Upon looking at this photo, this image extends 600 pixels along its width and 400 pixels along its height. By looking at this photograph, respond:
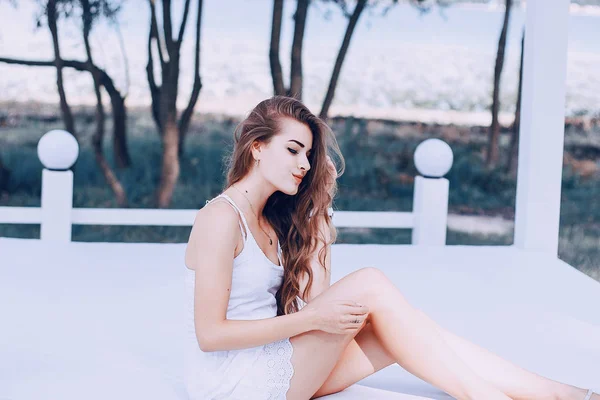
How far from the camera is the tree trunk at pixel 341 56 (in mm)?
7051

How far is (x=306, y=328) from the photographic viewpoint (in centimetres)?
198

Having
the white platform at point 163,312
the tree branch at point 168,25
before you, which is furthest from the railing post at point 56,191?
the tree branch at point 168,25

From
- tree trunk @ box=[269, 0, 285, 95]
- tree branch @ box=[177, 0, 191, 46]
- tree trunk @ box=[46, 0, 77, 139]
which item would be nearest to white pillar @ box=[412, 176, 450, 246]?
tree trunk @ box=[269, 0, 285, 95]

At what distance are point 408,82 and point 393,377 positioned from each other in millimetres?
5143

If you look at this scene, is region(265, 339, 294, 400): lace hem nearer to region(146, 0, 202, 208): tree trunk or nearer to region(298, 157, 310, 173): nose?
region(298, 157, 310, 173): nose

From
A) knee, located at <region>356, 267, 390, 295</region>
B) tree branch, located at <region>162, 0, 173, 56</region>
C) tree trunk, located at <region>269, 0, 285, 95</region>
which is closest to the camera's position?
knee, located at <region>356, 267, 390, 295</region>

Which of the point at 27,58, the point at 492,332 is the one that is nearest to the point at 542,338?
the point at 492,332

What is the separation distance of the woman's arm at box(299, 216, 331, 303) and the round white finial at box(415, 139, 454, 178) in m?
2.33

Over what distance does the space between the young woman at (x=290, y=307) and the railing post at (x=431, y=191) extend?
7.76 ft

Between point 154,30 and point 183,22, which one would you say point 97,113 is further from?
point 183,22

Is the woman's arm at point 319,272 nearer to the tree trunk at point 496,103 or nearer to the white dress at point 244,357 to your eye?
the white dress at point 244,357

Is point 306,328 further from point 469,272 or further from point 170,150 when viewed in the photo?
point 170,150

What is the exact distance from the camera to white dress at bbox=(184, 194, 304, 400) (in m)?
2.01

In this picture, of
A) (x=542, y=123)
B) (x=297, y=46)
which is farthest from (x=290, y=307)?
(x=297, y=46)
